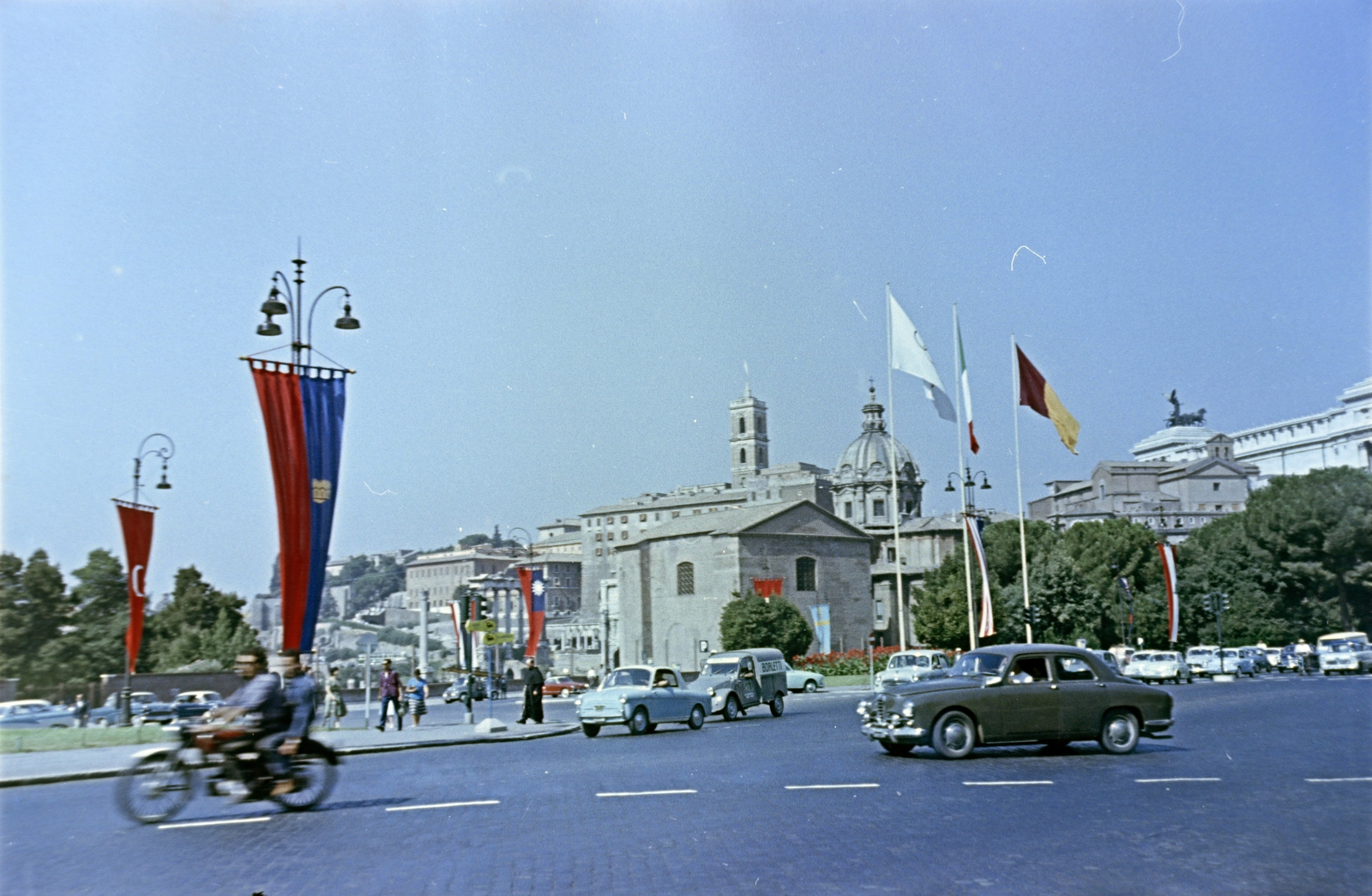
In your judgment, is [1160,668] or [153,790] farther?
[1160,668]

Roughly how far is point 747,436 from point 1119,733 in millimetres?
142187

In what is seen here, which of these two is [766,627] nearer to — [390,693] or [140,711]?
[140,711]

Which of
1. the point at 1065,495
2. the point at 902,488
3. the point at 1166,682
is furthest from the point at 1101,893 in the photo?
the point at 1065,495

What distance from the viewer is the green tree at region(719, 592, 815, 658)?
7312 cm

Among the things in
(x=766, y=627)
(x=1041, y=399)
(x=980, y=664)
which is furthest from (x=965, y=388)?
(x=766, y=627)

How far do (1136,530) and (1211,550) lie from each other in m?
5.37

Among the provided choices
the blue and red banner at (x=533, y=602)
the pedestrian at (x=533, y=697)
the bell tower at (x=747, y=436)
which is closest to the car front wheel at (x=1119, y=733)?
the pedestrian at (x=533, y=697)

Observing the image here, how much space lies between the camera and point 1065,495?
135 meters

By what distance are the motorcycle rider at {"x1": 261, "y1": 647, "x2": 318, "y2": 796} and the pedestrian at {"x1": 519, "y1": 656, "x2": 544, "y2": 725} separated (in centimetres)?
1740

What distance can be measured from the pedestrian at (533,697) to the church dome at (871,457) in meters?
103

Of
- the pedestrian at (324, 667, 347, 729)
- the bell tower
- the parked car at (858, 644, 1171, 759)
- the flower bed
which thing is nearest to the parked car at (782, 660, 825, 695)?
the flower bed

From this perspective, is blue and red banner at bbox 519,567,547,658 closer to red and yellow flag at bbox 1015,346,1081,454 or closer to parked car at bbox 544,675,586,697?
parked car at bbox 544,675,586,697

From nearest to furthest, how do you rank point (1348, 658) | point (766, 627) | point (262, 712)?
point (262, 712) < point (1348, 658) < point (766, 627)

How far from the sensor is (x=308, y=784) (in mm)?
11273
